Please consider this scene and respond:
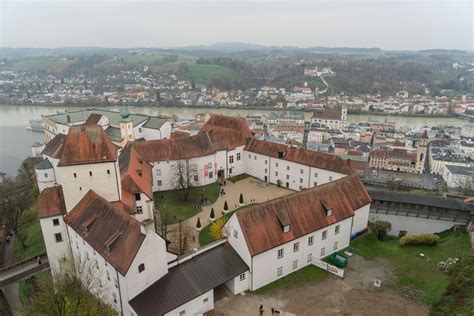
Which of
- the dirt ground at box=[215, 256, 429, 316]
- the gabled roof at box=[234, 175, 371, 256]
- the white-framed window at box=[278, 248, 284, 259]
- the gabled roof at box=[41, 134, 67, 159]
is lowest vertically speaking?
the dirt ground at box=[215, 256, 429, 316]

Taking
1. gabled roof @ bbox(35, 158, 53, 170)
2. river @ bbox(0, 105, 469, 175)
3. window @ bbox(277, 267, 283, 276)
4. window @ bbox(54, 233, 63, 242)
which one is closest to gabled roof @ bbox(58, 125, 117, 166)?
window @ bbox(54, 233, 63, 242)

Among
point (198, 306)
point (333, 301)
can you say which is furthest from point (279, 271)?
point (198, 306)

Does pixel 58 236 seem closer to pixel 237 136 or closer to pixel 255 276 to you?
pixel 255 276

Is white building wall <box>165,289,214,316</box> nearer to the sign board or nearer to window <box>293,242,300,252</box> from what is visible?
window <box>293,242,300,252</box>

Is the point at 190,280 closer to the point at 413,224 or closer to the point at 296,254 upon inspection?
the point at 296,254

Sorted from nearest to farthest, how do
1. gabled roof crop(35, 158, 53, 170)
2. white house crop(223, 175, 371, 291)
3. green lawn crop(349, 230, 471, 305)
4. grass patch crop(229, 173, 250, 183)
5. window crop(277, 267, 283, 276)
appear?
white house crop(223, 175, 371, 291) < green lawn crop(349, 230, 471, 305) < window crop(277, 267, 283, 276) < gabled roof crop(35, 158, 53, 170) < grass patch crop(229, 173, 250, 183)

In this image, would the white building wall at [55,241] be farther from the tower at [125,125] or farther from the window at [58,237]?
the tower at [125,125]
